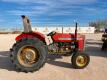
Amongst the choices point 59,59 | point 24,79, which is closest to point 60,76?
point 24,79

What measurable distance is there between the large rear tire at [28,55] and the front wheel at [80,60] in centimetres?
108

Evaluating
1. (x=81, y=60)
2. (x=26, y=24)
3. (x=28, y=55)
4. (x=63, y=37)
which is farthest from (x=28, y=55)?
(x=81, y=60)

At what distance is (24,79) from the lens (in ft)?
27.2

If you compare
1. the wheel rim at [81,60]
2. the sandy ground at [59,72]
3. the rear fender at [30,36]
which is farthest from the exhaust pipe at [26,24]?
the wheel rim at [81,60]

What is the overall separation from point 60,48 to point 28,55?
4.96 ft

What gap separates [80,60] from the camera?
32.2 ft

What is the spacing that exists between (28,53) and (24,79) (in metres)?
1.49

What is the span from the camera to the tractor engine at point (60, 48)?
1043 cm

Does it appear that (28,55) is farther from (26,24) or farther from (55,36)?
(55,36)

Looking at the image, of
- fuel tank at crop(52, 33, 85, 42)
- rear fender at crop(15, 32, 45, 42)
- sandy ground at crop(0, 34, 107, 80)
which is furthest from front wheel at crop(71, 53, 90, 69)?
rear fender at crop(15, 32, 45, 42)

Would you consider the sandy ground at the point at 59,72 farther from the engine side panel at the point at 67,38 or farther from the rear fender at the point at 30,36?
the rear fender at the point at 30,36

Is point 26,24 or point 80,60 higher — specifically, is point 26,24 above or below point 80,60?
above

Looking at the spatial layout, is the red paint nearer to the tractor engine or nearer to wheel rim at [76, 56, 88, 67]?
the tractor engine

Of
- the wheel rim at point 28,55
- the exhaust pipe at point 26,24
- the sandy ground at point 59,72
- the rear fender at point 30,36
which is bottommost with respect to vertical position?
the sandy ground at point 59,72
